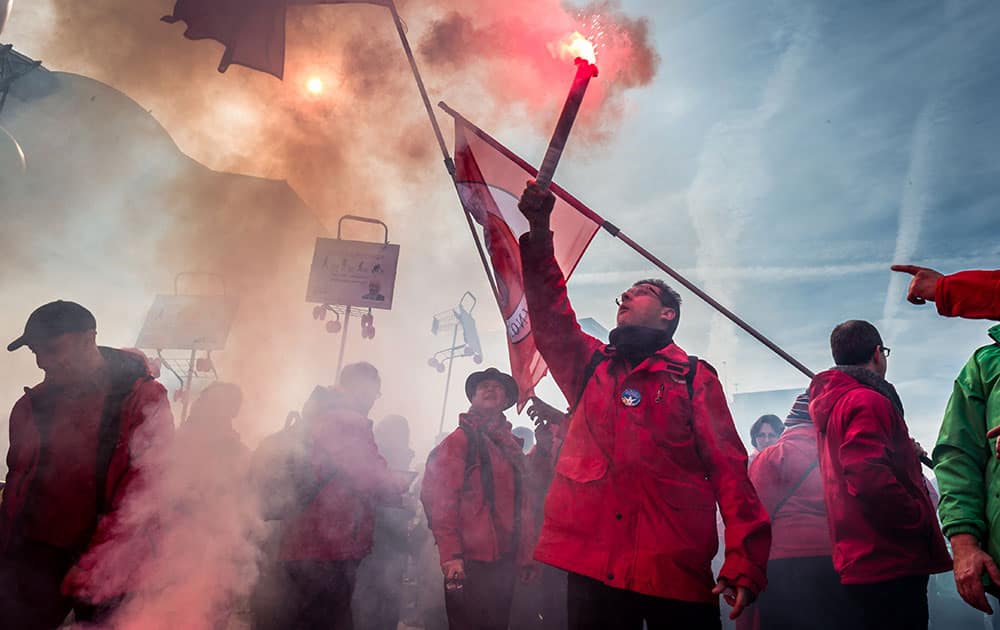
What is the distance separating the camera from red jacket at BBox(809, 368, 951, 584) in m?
2.59

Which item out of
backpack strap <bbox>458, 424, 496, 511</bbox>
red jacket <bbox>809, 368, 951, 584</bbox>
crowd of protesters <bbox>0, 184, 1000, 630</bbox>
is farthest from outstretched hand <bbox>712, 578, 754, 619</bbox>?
backpack strap <bbox>458, 424, 496, 511</bbox>

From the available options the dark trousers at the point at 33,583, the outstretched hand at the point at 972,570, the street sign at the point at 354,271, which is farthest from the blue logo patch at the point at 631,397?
the street sign at the point at 354,271

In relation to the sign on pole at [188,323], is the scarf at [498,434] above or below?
below

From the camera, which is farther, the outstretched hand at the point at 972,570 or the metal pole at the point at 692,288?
the metal pole at the point at 692,288

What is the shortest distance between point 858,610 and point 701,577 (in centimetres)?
126

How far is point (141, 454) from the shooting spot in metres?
2.82

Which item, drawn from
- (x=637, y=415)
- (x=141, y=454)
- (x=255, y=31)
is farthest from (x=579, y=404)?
(x=255, y=31)

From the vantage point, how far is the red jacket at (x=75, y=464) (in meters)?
2.69

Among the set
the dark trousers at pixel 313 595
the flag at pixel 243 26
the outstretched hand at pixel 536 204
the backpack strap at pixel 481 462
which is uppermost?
the flag at pixel 243 26

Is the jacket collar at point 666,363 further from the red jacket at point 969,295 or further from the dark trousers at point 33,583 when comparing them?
the dark trousers at point 33,583

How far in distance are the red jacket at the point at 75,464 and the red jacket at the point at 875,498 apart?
3336 millimetres

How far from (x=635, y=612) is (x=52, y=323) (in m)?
2.91

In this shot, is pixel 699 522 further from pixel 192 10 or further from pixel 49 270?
pixel 49 270

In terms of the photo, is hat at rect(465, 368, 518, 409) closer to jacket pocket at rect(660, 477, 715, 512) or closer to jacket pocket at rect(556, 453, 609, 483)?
jacket pocket at rect(556, 453, 609, 483)
